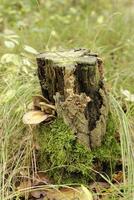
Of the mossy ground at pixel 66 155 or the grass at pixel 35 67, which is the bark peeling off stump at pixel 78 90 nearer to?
the mossy ground at pixel 66 155

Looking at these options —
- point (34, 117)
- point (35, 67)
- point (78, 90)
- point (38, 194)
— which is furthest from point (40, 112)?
point (35, 67)

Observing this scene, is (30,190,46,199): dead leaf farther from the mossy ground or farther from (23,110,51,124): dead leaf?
(23,110,51,124): dead leaf

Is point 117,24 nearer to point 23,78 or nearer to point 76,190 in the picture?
point 23,78

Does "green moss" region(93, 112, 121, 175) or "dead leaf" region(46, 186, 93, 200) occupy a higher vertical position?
"green moss" region(93, 112, 121, 175)

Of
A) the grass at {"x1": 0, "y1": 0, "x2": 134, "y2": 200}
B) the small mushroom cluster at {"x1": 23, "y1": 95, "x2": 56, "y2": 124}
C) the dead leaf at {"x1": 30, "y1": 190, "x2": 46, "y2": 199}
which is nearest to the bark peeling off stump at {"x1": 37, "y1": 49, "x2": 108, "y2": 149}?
the small mushroom cluster at {"x1": 23, "y1": 95, "x2": 56, "y2": 124}

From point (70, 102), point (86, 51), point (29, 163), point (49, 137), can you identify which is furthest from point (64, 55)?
point (29, 163)

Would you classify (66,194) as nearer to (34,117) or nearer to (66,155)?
(66,155)

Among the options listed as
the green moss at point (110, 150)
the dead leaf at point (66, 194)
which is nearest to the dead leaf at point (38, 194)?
the dead leaf at point (66, 194)
